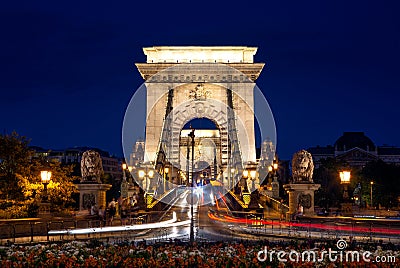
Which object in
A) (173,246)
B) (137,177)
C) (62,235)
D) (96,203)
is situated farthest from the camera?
(137,177)

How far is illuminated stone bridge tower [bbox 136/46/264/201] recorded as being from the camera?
298ft

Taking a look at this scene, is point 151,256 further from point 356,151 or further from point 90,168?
point 356,151

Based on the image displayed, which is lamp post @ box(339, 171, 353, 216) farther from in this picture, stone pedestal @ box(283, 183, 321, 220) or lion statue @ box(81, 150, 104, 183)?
lion statue @ box(81, 150, 104, 183)

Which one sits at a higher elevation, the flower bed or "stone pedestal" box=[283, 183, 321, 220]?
"stone pedestal" box=[283, 183, 321, 220]

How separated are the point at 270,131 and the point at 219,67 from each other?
12337 millimetres

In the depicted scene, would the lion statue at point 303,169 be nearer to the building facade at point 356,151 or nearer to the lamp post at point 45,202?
the lamp post at point 45,202

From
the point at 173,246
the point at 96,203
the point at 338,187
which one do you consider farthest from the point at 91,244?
the point at 338,187

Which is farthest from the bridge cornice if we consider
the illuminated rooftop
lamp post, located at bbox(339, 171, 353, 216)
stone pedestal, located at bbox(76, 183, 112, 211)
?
lamp post, located at bbox(339, 171, 353, 216)

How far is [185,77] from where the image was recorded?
9138 cm

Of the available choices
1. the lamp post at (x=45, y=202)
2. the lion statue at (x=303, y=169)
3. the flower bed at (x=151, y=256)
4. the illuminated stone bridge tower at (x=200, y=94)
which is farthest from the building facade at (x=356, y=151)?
the flower bed at (x=151, y=256)

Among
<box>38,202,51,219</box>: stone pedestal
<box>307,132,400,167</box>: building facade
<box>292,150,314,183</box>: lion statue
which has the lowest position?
<box>38,202,51,219</box>: stone pedestal

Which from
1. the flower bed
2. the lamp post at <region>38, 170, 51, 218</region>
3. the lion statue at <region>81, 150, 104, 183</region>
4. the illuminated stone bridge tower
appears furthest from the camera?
the illuminated stone bridge tower

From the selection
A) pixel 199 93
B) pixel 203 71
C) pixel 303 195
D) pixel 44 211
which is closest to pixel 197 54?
pixel 203 71

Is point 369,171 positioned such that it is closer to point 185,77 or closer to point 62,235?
point 185,77
